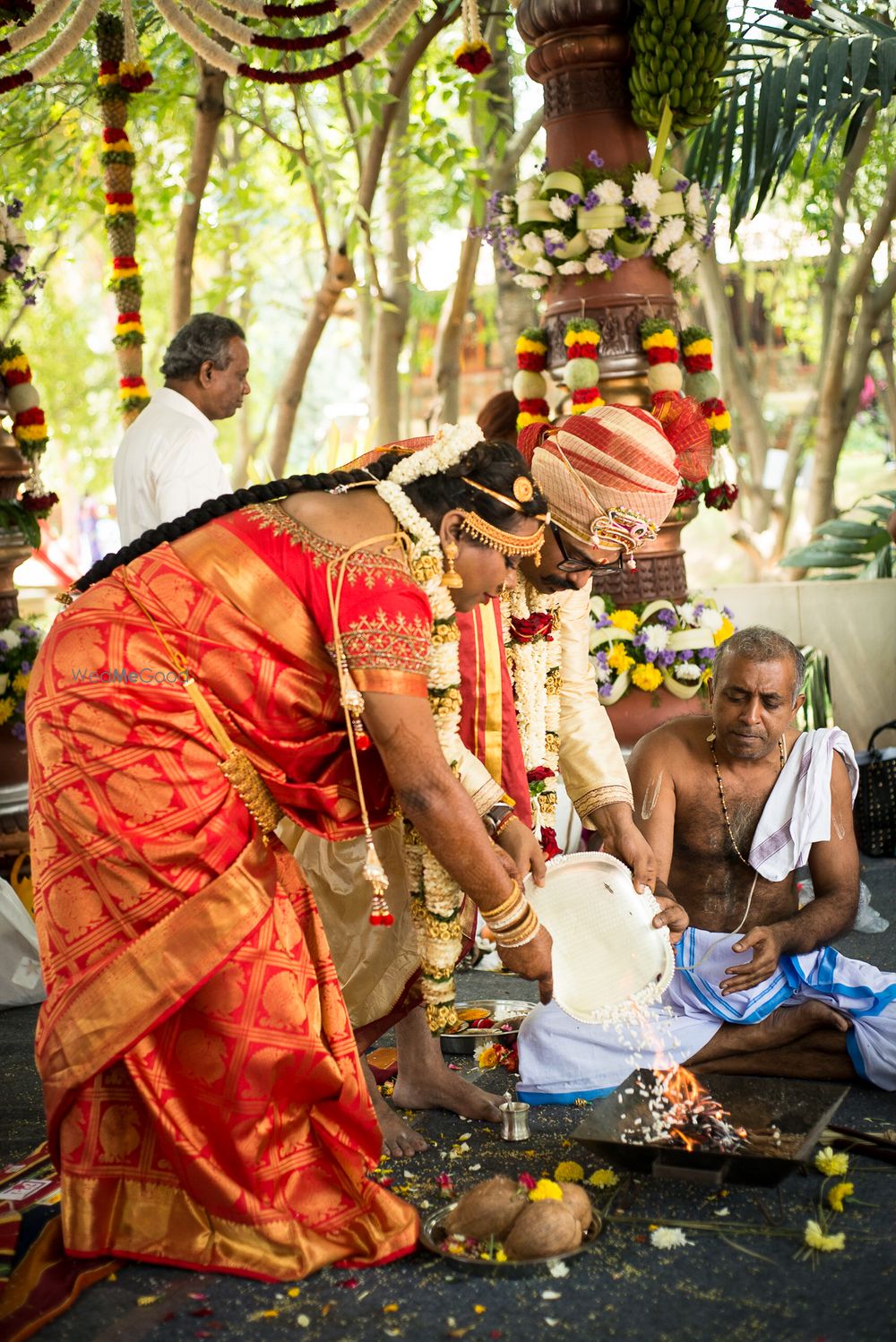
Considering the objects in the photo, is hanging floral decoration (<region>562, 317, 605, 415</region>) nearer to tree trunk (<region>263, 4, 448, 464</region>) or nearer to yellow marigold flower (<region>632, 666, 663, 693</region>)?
yellow marigold flower (<region>632, 666, 663, 693</region>)

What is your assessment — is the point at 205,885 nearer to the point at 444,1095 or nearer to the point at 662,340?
the point at 444,1095

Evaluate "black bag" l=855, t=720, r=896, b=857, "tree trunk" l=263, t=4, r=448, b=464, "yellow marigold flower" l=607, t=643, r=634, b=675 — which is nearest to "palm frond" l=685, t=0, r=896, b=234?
"tree trunk" l=263, t=4, r=448, b=464

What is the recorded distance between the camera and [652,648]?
19.1 feet

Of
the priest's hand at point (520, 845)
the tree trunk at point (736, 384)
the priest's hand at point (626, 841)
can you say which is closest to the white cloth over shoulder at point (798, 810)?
the priest's hand at point (626, 841)

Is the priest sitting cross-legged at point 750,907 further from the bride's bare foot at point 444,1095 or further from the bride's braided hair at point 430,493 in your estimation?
the bride's braided hair at point 430,493

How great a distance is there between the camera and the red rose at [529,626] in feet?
12.2

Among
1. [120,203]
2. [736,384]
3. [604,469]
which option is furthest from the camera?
[736,384]

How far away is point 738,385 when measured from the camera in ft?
36.6

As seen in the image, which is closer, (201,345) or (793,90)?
(201,345)

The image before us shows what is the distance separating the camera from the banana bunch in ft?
18.3

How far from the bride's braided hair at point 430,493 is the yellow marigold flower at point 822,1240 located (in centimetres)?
153

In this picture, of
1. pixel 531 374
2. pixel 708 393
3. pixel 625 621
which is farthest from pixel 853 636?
pixel 531 374

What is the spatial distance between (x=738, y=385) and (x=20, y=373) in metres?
6.57

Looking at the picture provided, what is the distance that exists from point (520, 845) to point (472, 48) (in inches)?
124
